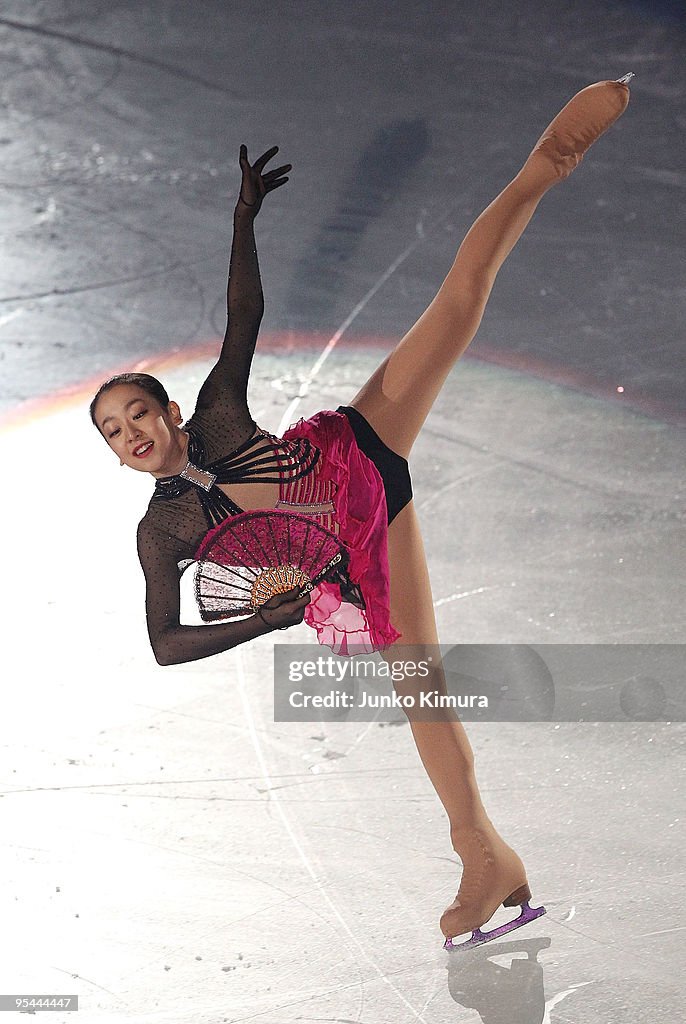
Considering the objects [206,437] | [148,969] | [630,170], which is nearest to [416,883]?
[148,969]

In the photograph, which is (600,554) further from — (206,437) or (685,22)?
(685,22)

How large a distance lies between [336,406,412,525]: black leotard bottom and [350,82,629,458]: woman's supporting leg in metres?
0.02

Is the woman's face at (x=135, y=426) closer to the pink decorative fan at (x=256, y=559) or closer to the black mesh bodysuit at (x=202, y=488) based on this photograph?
the black mesh bodysuit at (x=202, y=488)

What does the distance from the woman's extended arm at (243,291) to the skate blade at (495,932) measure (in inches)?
64.8

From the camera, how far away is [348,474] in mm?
3383

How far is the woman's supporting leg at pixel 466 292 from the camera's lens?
357 cm

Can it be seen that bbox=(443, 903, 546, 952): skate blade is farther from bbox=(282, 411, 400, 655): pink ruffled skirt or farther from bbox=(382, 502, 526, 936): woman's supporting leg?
bbox=(282, 411, 400, 655): pink ruffled skirt

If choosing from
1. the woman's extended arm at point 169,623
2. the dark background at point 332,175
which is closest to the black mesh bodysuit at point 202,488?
the woman's extended arm at point 169,623
